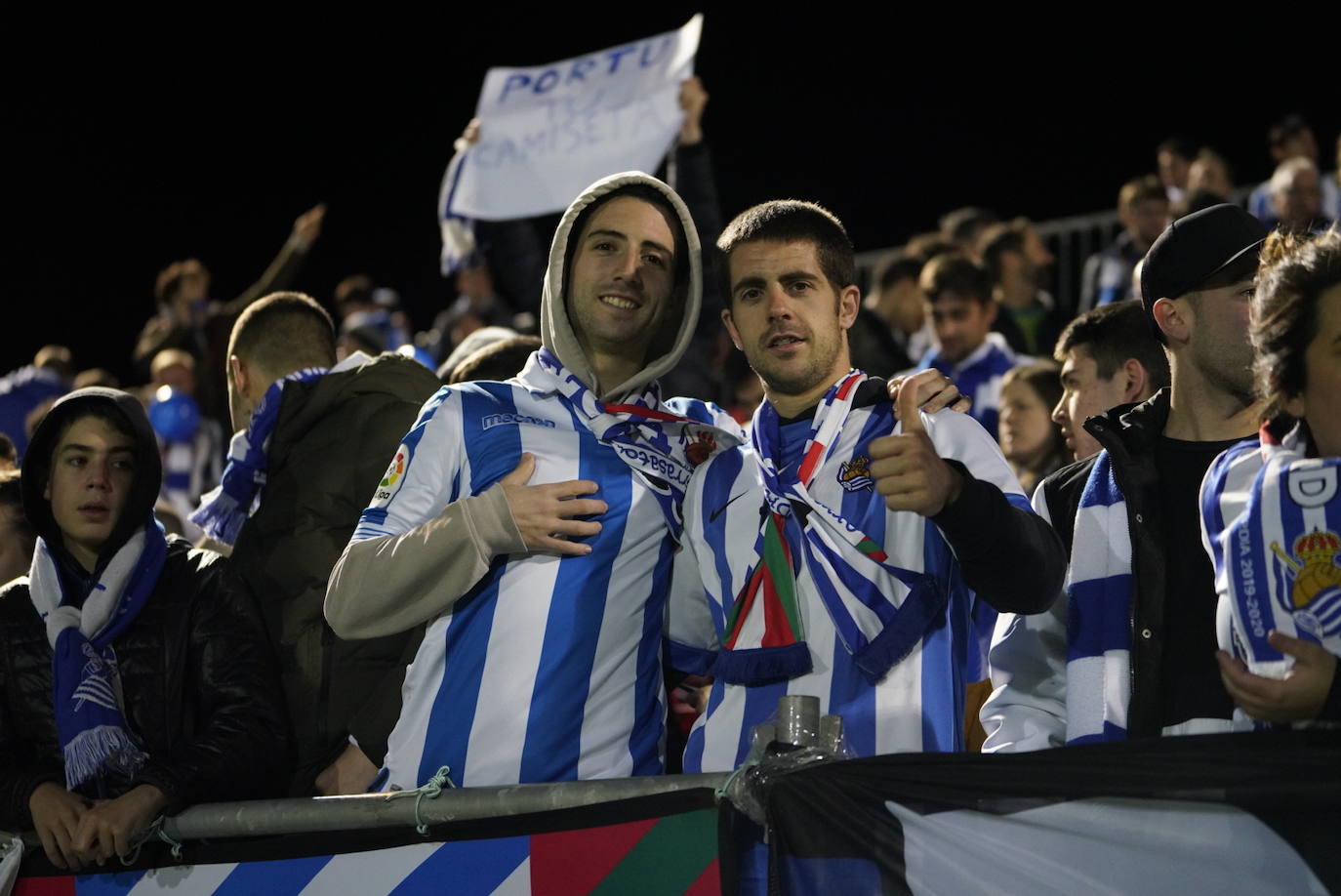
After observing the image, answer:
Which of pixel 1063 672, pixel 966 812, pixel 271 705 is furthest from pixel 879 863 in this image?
pixel 271 705

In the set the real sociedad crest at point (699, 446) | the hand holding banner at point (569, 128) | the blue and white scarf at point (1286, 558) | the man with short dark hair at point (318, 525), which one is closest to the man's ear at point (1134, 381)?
the real sociedad crest at point (699, 446)

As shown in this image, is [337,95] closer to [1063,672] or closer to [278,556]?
[278,556]

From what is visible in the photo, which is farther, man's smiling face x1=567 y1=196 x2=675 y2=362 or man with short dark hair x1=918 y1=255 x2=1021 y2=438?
man with short dark hair x1=918 y1=255 x2=1021 y2=438

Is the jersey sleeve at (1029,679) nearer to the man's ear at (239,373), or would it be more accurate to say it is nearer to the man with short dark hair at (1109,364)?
the man with short dark hair at (1109,364)

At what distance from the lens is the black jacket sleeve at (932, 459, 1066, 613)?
2.59m

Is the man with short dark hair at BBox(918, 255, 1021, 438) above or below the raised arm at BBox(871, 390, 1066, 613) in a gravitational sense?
above

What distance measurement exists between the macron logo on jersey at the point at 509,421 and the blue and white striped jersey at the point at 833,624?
1.22 ft

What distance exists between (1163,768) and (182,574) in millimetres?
2352

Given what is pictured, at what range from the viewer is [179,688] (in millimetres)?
3578

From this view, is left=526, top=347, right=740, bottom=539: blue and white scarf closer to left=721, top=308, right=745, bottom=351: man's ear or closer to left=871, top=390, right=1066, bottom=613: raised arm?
left=721, top=308, right=745, bottom=351: man's ear

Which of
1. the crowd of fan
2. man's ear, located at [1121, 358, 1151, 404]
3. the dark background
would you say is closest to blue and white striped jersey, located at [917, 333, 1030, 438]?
the crowd of fan

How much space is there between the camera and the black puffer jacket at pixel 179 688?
3.43 metres

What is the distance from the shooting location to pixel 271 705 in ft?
11.7

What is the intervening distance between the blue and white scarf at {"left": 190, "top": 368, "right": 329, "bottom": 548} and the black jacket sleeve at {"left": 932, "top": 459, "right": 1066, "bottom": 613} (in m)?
2.15
